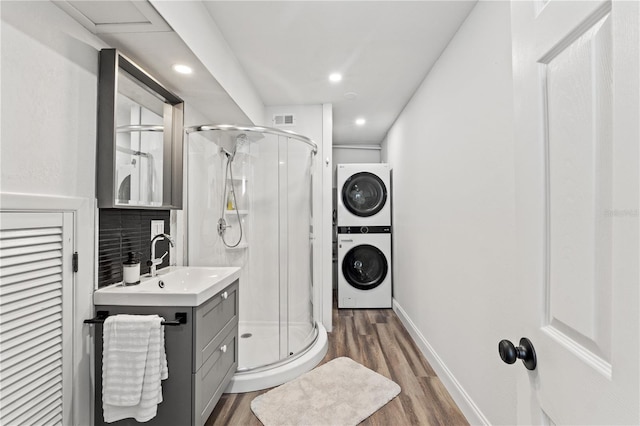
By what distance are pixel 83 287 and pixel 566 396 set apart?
178 cm

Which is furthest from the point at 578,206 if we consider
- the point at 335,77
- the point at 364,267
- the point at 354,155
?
the point at 354,155

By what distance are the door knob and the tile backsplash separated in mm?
1737

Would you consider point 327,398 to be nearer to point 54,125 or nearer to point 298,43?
point 54,125

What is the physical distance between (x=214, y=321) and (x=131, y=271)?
0.52 meters

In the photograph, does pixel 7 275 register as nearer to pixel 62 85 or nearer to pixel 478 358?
pixel 62 85

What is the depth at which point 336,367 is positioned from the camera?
245 cm

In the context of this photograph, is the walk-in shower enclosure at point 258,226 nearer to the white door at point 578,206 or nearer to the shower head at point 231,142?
the shower head at point 231,142

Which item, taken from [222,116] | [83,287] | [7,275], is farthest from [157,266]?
[222,116]

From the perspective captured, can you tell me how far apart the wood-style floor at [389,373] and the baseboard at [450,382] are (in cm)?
4

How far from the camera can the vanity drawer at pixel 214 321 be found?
151 cm

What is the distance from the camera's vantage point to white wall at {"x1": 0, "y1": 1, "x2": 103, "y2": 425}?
1082mm

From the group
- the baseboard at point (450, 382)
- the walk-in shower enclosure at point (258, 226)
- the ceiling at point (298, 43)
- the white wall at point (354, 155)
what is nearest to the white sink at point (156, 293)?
the walk-in shower enclosure at point (258, 226)

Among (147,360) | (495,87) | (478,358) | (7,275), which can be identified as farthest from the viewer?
(478,358)

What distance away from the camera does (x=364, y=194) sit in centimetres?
414
